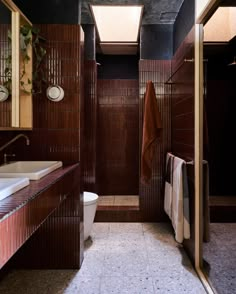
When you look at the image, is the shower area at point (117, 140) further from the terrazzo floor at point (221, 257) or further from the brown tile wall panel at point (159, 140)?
the terrazzo floor at point (221, 257)

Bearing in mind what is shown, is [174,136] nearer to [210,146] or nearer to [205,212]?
[210,146]

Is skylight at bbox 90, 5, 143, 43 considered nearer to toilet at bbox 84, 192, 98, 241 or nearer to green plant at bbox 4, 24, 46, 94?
green plant at bbox 4, 24, 46, 94

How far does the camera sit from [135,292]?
6.17 ft

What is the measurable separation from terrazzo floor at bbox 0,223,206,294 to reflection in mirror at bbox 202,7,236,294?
0.23m

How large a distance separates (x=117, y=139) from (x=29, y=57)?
234cm

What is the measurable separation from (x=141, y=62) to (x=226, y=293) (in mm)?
A: 2557

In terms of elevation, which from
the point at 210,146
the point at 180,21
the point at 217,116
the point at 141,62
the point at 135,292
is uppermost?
the point at 180,21

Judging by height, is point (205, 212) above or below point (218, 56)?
below

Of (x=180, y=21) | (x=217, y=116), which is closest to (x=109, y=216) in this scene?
(x=217, y=116)

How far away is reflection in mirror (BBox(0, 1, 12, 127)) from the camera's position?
1.96 m

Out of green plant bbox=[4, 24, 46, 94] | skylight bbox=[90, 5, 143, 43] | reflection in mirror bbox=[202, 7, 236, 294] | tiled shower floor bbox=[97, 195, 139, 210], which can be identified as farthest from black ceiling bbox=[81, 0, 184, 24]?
tiled shower floor bbox=[97, 195, 139, 210]

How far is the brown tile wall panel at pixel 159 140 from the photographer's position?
11.0ft

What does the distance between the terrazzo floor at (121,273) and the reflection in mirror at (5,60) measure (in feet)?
3.84

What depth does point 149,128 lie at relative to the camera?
2.99 meters
